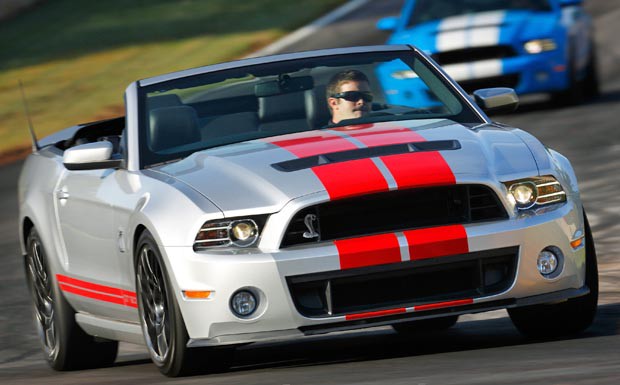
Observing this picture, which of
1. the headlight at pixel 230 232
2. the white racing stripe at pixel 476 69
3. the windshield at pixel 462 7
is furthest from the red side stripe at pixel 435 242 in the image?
the windshield at pixel 462 7

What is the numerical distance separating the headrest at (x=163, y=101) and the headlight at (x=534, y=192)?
1.90m

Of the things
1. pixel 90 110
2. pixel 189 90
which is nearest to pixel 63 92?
pixel 90 110

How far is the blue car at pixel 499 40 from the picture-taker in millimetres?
16938

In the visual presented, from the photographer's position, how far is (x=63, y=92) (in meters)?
22.1

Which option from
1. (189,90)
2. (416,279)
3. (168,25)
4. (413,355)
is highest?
(189,90)

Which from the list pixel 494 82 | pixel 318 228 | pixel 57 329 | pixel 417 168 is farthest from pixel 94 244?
pixel 494 82

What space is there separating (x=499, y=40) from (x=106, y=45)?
10094 mm

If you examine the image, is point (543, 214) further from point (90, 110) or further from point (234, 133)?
point (90, 110)

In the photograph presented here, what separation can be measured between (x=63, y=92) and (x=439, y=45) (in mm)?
6827

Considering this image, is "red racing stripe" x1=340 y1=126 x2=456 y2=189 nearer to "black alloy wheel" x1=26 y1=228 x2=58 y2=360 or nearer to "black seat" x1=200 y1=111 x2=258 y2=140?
"black seat" x1=200 y1=111 x2=258 y2=140

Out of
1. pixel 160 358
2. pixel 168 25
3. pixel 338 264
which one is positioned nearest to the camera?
pixel 338 264

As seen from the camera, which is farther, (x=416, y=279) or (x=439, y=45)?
(x=439, y=45)

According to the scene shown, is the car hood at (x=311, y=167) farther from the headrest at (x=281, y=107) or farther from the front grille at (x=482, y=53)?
the front grille at (x=482, y=53)

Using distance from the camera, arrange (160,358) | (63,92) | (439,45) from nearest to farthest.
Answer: (160,358) < (439,45) < (63,92)
